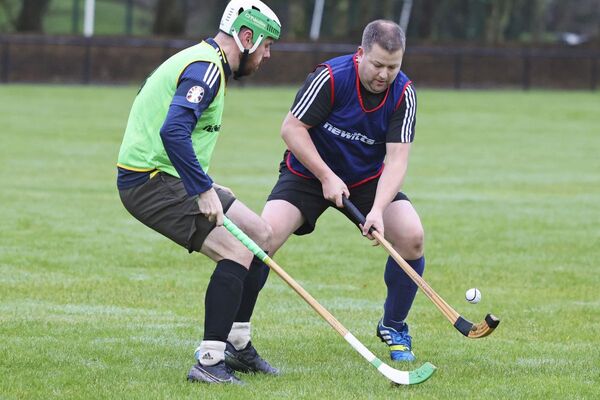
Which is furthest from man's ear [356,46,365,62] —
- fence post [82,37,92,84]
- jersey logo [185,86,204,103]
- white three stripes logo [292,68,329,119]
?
fence post [82,37,92,84]

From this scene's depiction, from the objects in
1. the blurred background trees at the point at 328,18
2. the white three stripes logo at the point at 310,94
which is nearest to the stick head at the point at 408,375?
the white three stripes logo at the point at 310,94

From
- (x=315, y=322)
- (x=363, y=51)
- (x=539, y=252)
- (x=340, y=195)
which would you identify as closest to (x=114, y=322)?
(x=315, y=322)

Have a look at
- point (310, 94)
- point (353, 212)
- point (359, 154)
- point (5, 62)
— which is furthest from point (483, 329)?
point (5, 62)

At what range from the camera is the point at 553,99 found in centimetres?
4200

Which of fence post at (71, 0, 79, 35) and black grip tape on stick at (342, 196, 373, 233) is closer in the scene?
black grip tape on stick at (342, 196, 373, 233)

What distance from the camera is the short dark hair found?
22.4 feet

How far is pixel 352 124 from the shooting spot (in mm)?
7227

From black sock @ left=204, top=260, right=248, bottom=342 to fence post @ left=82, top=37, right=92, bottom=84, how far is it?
125 feet

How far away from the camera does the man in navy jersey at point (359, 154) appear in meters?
7.11

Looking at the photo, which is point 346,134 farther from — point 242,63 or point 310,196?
point 242,63

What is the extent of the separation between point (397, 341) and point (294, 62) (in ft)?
128

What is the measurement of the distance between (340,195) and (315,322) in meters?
1.62

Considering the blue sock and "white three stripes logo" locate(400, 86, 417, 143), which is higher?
"white three stripes logo" locate(400, 86, 417, 143)

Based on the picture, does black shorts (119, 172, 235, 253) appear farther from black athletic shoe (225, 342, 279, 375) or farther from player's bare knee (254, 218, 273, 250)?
black athletic shoe (225, 342, 279, 375)
